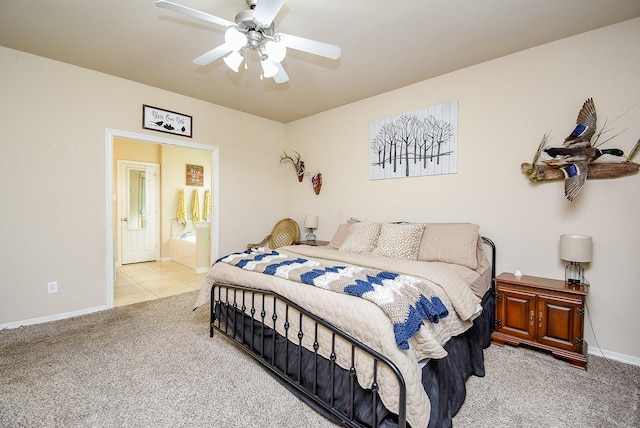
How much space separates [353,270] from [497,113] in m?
2.18

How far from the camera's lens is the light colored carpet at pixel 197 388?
1.64 metres

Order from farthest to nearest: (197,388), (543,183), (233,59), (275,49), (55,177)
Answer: (55,177) < (543,183) < (233,59) < (275,49) < (197,388)

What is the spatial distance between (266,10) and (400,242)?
7.10 ft

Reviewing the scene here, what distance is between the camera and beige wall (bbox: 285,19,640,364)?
2.27m

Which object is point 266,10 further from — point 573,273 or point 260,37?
point 573,273

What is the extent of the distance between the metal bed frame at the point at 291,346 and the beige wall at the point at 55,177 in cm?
173

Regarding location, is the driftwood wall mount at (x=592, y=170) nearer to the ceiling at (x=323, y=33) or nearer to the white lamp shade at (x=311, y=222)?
the ceiling at (x=323, y=33)

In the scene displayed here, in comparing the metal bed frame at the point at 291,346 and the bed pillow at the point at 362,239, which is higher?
the bed pillow at the point at 362,239

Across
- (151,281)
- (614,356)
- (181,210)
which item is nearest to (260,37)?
(614,356)

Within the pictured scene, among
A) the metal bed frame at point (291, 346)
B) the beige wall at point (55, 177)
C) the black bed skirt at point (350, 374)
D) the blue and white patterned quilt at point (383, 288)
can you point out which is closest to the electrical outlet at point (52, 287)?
the beige wall at point (55, 177)

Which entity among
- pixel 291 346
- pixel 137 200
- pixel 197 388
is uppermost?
pixel 137 200

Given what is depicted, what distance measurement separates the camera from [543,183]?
8.55 ft

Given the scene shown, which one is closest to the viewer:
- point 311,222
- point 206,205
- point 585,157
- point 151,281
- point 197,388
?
point 197,388

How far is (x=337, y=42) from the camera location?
2.55 metres
